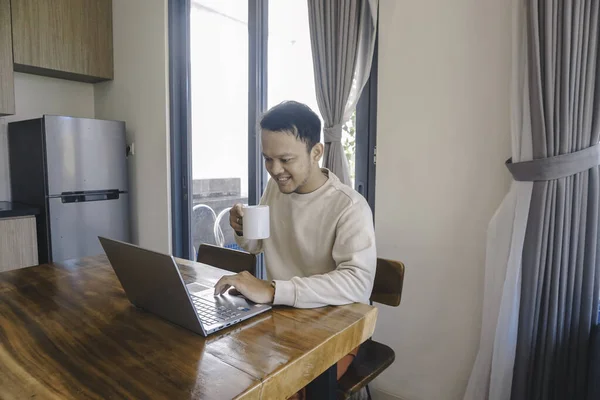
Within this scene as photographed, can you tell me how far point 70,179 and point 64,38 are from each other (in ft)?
3.48

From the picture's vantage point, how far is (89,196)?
2.86 m

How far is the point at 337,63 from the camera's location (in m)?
1.89

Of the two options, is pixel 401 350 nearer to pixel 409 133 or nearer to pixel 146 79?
pixel 409 133

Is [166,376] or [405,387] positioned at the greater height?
[166,376]

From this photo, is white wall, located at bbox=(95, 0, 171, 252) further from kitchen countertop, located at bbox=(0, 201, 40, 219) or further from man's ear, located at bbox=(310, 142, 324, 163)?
man's ear, located at bbox=(310, 142, 324, 163)

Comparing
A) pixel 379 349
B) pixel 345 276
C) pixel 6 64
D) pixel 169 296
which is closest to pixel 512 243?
pixel 379 349

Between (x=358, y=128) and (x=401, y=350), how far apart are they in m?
1.06

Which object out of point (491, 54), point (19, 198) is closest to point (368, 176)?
point (491, 54)

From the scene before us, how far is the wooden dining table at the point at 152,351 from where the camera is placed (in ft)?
2.12

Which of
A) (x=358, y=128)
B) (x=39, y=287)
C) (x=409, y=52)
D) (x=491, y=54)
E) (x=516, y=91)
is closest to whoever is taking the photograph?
(x=39, y=287)

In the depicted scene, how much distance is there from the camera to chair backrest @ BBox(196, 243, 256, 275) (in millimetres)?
1564

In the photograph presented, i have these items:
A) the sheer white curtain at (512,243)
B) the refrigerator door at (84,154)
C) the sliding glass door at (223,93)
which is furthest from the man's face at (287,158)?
the refrigerator door at (84,154)

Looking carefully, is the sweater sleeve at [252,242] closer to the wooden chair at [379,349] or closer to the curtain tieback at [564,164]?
the wooden chair at [379,349]

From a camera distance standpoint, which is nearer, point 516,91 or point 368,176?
point 516,91
